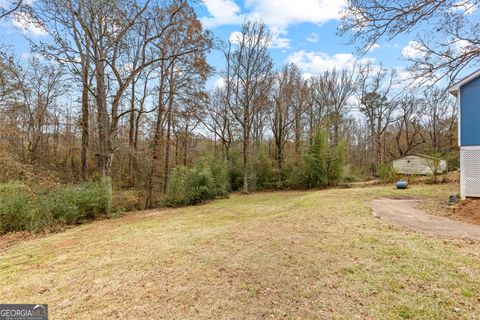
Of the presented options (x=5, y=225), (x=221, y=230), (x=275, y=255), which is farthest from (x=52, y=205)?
(x=275, y=255)

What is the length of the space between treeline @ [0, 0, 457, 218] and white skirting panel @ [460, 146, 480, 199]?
1858 mm

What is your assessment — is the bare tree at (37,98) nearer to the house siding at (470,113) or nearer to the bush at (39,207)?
the bush at (39,207)

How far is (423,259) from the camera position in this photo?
3021mm

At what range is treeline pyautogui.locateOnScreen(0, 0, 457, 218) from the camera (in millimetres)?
8867

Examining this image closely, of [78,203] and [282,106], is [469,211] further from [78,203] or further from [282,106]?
[282,106]

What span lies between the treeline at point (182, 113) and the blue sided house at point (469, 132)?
26.4 inches

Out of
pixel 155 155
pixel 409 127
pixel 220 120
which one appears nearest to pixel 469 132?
pixel 155 155

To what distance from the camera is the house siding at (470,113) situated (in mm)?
6480

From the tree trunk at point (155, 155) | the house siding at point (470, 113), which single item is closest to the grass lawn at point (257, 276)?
the house siding at point (470, 113)

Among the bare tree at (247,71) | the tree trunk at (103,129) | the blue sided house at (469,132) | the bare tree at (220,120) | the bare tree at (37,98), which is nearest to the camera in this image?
the blue sided house at (469,132)

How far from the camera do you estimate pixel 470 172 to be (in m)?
6.59

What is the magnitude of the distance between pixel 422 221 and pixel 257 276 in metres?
4.46

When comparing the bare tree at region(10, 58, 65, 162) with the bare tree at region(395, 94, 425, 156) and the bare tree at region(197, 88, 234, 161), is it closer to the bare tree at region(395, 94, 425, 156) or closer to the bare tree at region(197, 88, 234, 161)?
the bare tree at region(197, 88, 234, 161)

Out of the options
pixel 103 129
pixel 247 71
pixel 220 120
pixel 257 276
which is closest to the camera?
pixel 257 276
